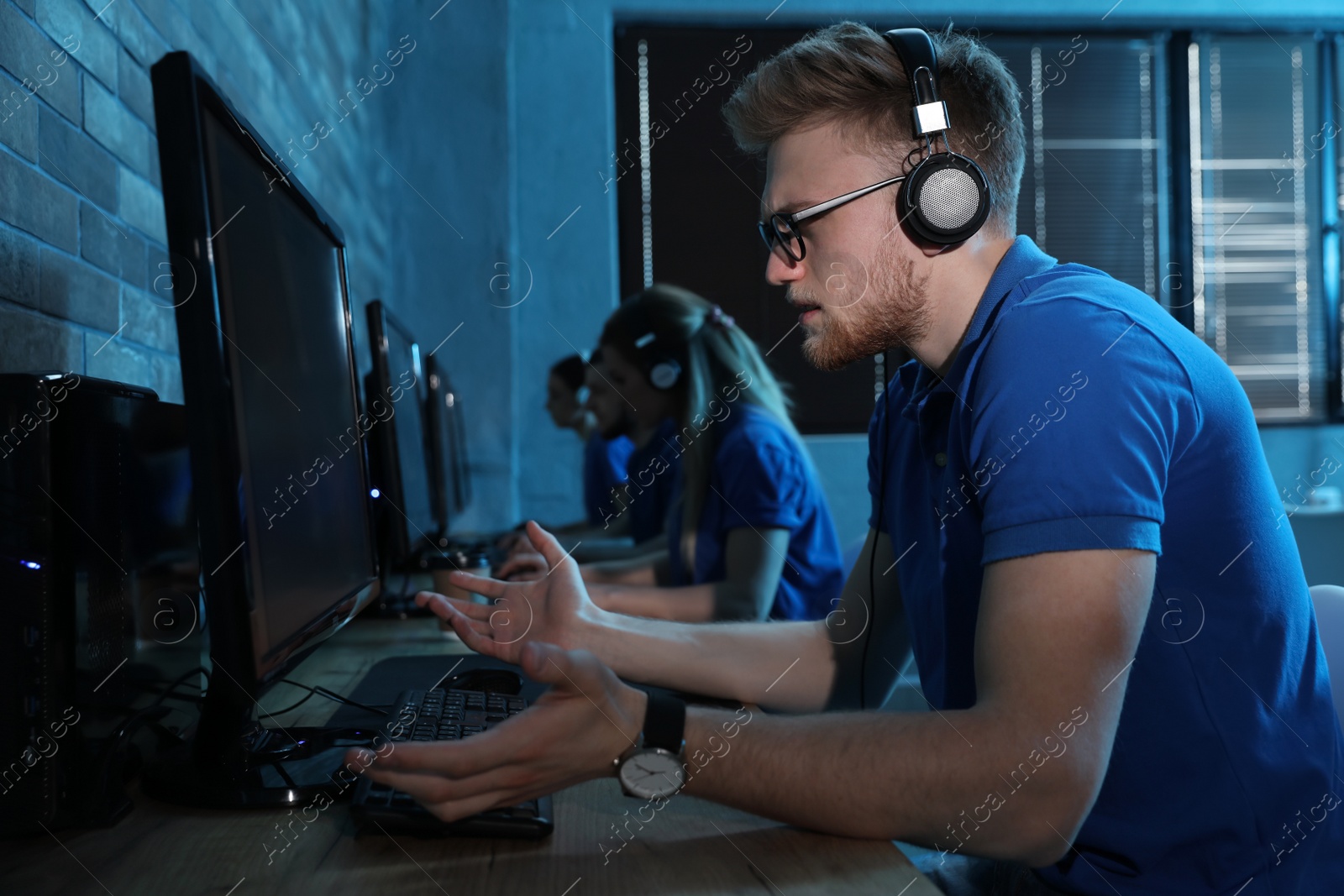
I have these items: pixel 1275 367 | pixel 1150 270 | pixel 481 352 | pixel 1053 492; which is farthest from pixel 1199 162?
pixel 1053 492

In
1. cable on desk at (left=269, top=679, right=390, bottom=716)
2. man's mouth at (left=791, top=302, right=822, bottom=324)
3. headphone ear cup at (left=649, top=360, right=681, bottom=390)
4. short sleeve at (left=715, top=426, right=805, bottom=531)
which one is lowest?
cable on desk at (left=269, top=679, right=390, bottom=716)

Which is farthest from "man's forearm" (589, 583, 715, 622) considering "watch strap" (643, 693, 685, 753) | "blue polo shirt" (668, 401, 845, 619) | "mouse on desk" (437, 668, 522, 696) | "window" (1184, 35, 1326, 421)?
"window" (1184, 35, 1326, 421)

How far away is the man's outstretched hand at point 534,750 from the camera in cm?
63

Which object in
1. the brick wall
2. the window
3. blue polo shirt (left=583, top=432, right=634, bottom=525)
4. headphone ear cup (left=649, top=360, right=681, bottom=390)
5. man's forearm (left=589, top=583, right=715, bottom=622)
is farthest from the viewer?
the window

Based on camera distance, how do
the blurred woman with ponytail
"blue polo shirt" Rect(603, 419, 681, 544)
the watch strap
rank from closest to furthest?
the watch strap
the blurred woman with ponytail
"blue polo shirt" Rect(603, 419, 681, 544)

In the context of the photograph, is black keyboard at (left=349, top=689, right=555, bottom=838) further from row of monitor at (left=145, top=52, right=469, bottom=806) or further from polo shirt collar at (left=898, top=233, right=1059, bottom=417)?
polo shirt collar at (left=898, top=233, right=1059, bottom=417)

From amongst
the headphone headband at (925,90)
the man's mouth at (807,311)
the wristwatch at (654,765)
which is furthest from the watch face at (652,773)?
the headphone headband at (925,90)

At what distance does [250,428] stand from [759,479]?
4.36 ft

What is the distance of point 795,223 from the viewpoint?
1083 millimetres

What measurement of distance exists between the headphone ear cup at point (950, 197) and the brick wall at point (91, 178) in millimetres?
899

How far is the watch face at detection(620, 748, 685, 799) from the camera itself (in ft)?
2.27

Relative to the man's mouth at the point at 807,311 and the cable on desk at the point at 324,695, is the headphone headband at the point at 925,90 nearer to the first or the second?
the man's mouth at the point at 807,311

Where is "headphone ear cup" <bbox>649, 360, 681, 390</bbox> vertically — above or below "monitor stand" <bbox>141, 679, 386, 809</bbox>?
above

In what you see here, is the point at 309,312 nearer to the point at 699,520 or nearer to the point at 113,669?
the point at 113,669
